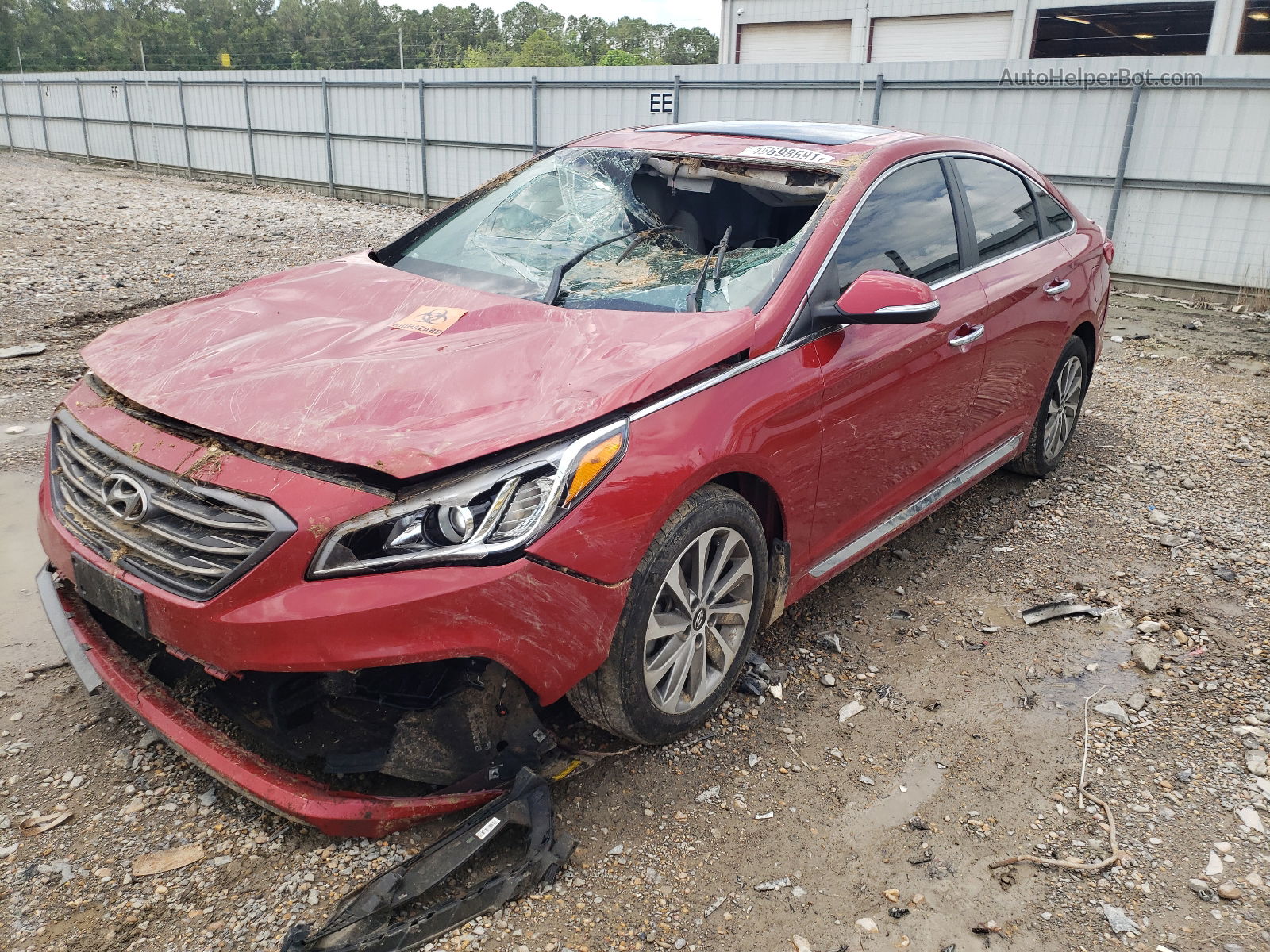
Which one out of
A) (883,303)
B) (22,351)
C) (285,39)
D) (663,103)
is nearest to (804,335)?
(883,303)

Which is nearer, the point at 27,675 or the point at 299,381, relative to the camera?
the point at 299,381

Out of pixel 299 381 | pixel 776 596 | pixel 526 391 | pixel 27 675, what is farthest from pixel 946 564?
pixel 27 675

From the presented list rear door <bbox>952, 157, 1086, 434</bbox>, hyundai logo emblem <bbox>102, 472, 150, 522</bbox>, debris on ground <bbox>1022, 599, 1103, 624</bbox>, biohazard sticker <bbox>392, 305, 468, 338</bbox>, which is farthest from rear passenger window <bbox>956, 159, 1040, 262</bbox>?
hyundai logo emblem <bbox>102, 472, 150, 522</bbox>

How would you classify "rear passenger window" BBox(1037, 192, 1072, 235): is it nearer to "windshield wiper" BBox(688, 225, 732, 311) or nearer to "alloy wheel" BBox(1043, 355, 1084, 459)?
"alloy wheel" BBox(1043, 355, 1084, 459)

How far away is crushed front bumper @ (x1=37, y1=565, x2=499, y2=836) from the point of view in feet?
7.14

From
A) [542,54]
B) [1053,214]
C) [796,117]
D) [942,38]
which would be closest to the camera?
[1053,214]

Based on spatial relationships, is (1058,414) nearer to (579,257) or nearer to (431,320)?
(579,257)

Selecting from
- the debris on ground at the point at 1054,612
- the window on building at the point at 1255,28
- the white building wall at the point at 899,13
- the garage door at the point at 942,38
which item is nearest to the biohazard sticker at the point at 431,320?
the debris on ground at the point at 1054,612

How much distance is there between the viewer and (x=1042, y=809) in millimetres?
2646

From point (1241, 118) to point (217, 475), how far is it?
12.0 m

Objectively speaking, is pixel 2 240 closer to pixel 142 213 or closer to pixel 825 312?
pixel 142 213

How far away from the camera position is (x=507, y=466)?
7.21ft

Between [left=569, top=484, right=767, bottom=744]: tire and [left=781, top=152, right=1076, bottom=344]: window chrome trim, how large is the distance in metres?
0.64

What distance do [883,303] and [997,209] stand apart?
1.64 m
